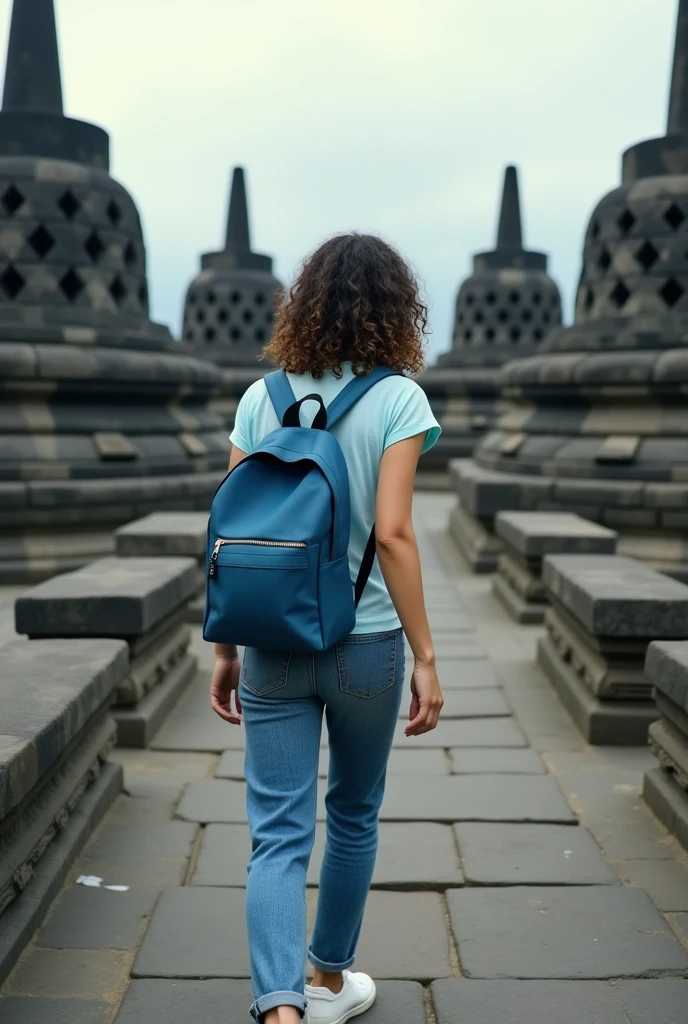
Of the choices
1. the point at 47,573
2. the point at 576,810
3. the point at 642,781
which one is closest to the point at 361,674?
the point at 576,810

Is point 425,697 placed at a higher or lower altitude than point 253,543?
lower

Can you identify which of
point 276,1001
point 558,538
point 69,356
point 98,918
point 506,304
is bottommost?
point 98,918

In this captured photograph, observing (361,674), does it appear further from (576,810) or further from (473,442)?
(473,442)

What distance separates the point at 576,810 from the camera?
3562 mm

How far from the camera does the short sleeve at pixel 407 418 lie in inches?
Result: 79.1

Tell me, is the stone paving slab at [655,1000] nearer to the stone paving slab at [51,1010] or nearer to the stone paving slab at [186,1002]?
the stone paving slab at [186,1002]

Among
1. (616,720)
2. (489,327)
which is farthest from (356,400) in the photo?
(489,327)

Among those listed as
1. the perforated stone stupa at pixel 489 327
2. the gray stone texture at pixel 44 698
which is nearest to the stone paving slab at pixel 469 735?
the gray stone texture at pixel 44 698

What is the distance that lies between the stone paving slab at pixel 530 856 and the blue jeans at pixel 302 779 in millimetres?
954

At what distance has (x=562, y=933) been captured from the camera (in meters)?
2.66

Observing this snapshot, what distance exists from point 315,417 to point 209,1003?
1.29 m

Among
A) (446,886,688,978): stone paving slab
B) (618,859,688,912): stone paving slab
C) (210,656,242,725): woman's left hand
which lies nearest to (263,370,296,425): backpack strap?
(210,656,242,725): woman's left hand

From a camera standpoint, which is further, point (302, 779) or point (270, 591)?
point (302, 779)

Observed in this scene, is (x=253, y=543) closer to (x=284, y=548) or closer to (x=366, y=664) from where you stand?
(x=284, y=548)
